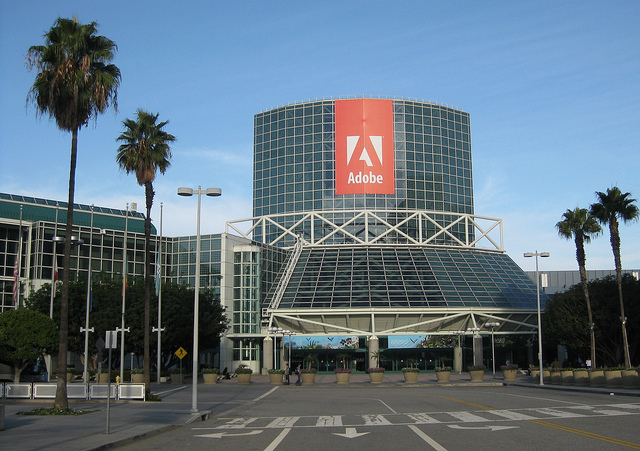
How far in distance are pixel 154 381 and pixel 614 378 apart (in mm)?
37073

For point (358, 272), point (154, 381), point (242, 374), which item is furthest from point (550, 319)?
point (154, 381)

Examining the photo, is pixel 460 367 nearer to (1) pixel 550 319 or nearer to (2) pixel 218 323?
(1) pixel 550 319

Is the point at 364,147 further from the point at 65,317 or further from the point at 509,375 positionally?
the point at 65,317

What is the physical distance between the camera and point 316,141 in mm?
113312

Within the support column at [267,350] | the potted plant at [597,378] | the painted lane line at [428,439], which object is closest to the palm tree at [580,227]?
the potted plant at [597,378]

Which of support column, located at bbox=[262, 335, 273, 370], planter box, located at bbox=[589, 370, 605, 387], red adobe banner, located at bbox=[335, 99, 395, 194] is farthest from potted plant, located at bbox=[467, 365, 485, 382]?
red adobe banner, located at bbox=[335, 99, 395, 194]

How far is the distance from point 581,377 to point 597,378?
8.68 ft

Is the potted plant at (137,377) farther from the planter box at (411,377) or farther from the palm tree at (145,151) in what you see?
the planter box at (411,377)

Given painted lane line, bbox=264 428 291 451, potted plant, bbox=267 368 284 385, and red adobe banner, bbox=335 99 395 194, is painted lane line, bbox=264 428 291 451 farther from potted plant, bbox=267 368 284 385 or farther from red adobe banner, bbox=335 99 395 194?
red adobe banner, bbox=335 99 395 194

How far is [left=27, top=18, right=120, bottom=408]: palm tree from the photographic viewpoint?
29422 millimetres

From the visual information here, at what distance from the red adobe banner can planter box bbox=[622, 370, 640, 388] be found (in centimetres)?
5545

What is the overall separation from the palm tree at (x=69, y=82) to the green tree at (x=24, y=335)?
14.9m

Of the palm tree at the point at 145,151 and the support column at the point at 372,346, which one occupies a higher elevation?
the palm tree at the point at 145,151

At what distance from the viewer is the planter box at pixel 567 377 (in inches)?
1988
